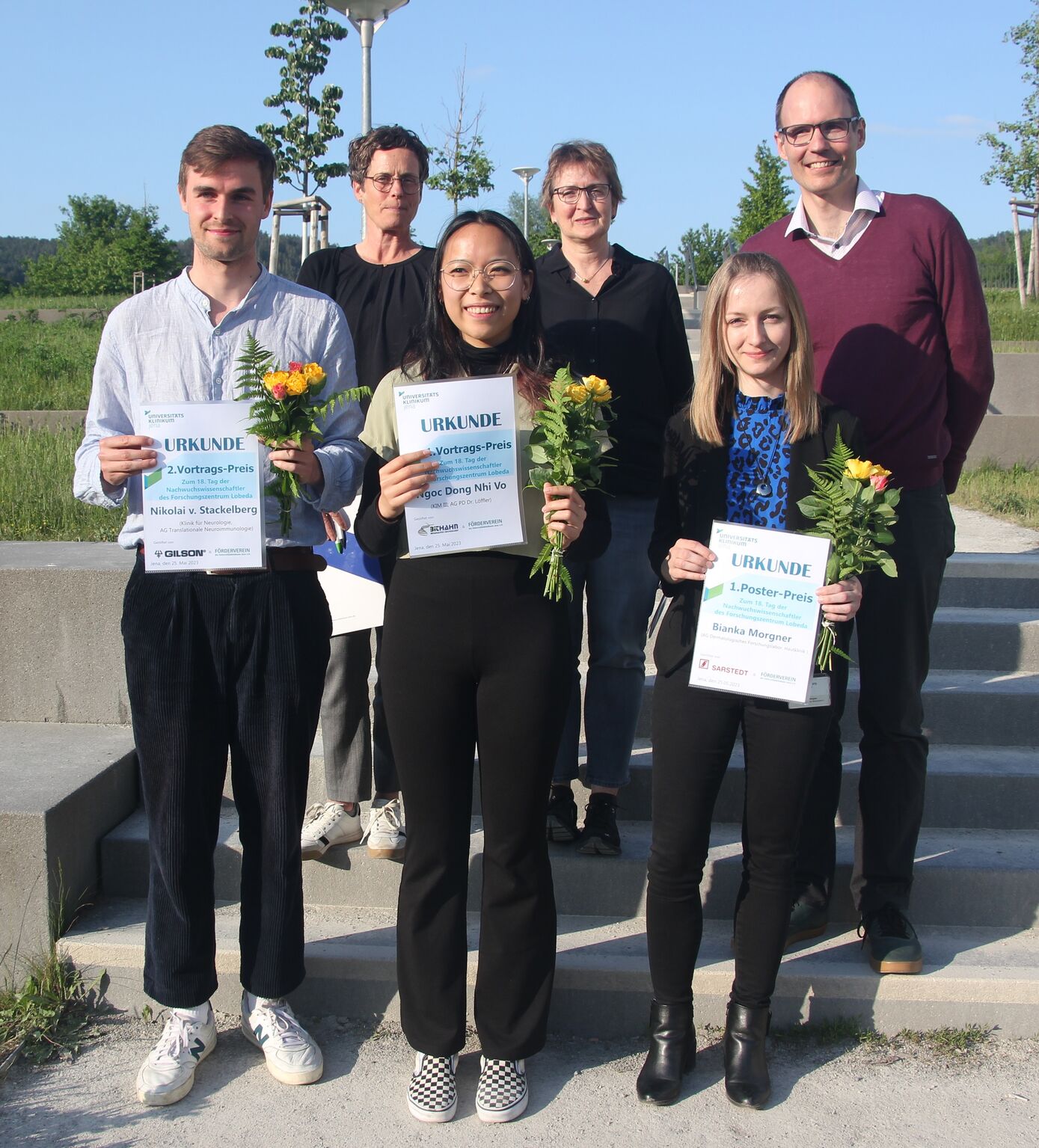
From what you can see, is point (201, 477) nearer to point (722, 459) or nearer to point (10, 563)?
point (722, 459)

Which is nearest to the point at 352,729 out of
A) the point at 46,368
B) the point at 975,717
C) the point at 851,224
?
the point at 851,224

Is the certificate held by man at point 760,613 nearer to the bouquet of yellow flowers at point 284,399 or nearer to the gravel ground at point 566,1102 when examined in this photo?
the bouquet of yellow flowers at point 284,399

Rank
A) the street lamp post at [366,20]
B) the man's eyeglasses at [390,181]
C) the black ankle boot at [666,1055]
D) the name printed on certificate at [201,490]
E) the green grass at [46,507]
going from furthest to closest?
the street lamp post at [366,20], the green grass at [46,507], the man's eyeglasses at [390,181], the black ankle boot at [666,1055], the name printed on certificate at [201,490]

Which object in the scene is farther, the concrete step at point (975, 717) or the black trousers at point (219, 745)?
the concrete step at point (975, 717)

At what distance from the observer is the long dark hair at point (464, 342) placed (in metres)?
2.93

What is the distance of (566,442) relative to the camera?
108 inches

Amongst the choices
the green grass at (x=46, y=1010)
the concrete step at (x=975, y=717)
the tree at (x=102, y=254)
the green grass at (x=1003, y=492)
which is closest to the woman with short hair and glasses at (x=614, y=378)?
the concrete step at (x=975, y=717)

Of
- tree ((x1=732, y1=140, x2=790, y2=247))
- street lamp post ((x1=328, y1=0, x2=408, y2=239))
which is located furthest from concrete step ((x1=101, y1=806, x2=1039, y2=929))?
tree ((x1=732, y1=140, x2=790, y2=247))

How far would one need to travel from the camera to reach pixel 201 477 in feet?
9.48

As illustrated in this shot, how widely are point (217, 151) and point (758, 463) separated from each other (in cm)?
168

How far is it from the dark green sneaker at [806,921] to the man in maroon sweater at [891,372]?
7.9 inches

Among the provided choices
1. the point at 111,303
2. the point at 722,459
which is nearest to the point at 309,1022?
the point at 722,459

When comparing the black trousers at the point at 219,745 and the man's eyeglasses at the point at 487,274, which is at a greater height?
the man's eyeglasses at the point at 487,274

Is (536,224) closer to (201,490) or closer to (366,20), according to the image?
(366,20)
